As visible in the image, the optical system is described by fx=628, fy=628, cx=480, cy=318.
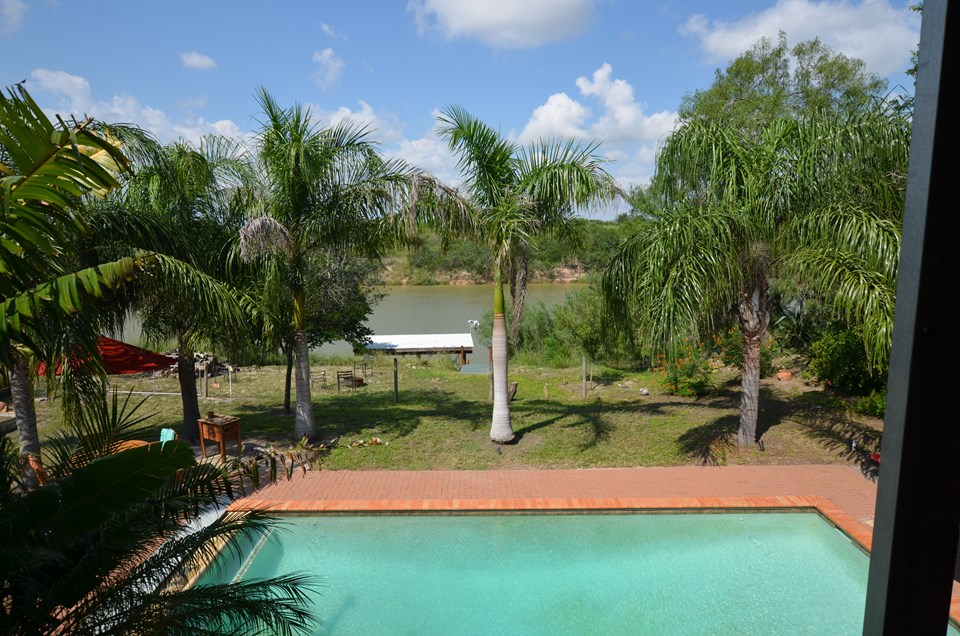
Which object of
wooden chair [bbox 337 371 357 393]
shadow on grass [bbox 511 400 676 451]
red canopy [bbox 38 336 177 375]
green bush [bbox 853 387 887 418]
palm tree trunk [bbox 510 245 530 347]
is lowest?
wooden chair [bbox 337 371 357 393]

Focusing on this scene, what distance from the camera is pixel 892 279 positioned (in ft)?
22.9

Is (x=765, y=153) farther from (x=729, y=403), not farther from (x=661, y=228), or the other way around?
(x=729, y=403)

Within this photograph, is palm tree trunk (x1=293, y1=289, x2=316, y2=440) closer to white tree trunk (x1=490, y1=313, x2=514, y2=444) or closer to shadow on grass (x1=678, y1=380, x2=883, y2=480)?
white tree trunk (x1=490, y1=313, x2=514, y2=444)

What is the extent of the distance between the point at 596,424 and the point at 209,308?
6.53m

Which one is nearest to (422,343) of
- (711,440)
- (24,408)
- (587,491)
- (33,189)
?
(711,440)

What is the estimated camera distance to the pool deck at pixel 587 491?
7594 millimetres

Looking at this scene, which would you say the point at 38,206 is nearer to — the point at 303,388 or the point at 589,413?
the point at 303,388

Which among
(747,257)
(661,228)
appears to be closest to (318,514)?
(661,228)

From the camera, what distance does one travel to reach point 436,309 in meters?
37.0

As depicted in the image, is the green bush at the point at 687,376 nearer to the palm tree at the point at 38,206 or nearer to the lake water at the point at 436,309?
the lake water at the point at 436,309

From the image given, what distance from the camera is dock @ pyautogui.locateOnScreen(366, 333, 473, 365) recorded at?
23.4 meters

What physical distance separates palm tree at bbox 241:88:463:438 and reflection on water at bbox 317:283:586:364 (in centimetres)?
1518

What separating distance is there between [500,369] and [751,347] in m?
3.73

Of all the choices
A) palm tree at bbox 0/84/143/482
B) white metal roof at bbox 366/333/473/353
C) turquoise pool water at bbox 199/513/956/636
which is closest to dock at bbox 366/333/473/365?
white metal roof at bbox 366/333/473/353
